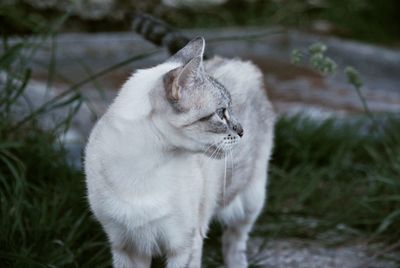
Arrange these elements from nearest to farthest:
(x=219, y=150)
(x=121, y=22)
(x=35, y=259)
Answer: (x=219, y=150) → (x=35, y=259) → (x=121, y=22)

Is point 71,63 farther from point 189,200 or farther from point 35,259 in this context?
point 189,200

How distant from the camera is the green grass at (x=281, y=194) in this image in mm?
3447

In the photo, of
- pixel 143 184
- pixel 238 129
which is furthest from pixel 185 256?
pixel 238 129

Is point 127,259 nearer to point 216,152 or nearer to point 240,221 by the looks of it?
point 216,152

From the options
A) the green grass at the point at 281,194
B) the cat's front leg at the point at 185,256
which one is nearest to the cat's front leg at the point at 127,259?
the cat's front leg at the point at 185,256

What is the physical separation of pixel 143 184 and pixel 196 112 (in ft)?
1.04

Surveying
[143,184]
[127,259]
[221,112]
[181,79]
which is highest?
[181,79]

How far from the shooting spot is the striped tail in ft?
12.6

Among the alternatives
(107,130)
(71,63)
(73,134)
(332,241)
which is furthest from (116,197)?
(71,63)

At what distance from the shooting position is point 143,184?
2760 mm

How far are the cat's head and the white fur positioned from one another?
0.06m

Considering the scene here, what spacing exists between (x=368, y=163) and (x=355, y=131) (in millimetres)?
227

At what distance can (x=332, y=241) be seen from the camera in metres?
4.05

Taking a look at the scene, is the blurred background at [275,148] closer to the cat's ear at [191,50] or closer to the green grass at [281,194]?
the green grass at [281,194]
